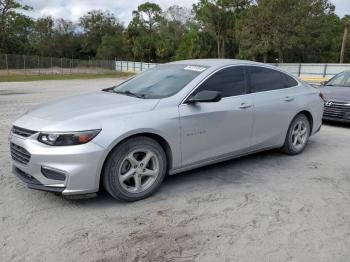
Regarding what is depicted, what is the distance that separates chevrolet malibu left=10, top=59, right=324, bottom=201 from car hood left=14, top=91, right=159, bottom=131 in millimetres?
11

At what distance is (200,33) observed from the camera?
64.9 meters

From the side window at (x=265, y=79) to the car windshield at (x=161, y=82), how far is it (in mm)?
904

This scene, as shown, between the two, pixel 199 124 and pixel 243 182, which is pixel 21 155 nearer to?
pixel 199 124

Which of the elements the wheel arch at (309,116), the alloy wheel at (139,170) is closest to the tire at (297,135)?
the wheel arch at (309,116)

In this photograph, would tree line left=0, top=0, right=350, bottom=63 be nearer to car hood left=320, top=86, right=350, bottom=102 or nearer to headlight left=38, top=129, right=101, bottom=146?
car hood left=320, top=86, right=350, bottom=102

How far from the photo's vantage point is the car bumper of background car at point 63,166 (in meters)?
3.57

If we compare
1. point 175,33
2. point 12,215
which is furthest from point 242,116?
point 175,33

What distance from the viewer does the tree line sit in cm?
4372

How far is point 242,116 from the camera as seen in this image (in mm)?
4938

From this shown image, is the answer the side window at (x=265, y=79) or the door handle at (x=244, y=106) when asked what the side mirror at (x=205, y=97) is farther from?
the side window at (x=265, y=79)

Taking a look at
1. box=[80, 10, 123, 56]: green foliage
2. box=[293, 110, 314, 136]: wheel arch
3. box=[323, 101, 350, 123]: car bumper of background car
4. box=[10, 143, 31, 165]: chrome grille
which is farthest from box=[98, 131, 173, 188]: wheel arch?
box=[80, 10, 123, 56]: green foliage

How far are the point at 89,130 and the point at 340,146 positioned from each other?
500 cm

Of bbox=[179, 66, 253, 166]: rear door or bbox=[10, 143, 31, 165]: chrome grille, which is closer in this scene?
bbox=[10, 143, 31, 165]: chrome grille

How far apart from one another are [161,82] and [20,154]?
6.45 ft
